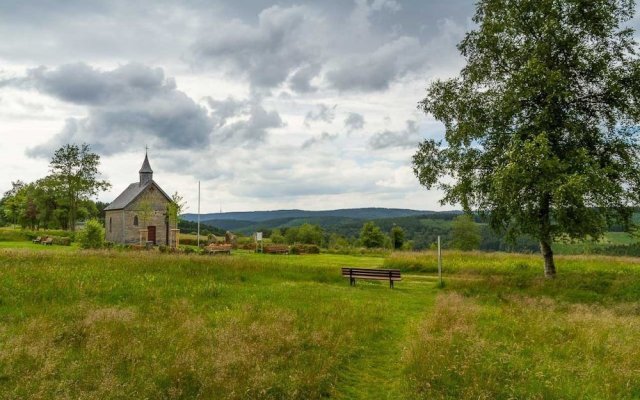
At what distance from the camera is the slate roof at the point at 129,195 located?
61562 millimetres

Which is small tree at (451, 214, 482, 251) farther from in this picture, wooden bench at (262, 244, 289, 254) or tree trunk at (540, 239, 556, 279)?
tree trunk at (540, 239, 556, 279)

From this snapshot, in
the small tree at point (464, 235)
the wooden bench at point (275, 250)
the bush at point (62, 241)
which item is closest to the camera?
the wooden bench at point (275, 250)

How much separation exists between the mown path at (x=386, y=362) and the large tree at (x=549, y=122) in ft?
24.7

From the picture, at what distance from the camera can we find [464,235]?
97.0 m

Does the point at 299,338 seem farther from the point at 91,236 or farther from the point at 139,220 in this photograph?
the point at 139,220

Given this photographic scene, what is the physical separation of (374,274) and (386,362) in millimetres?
12963

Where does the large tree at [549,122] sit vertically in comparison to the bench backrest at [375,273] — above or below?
above

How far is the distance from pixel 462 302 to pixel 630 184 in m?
11.1

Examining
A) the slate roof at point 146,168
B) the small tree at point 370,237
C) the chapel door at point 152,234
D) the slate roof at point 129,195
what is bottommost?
the small tree at point 370,237

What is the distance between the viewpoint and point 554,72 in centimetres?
1975

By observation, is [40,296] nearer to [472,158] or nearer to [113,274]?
[113,274]

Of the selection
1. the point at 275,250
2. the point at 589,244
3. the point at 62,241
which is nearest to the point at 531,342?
the point at 589,244

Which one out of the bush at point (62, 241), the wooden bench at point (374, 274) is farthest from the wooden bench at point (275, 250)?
the bush at point (62, 241)

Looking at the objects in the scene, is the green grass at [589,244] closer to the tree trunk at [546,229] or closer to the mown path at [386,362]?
the tree trunk at [546,229]
